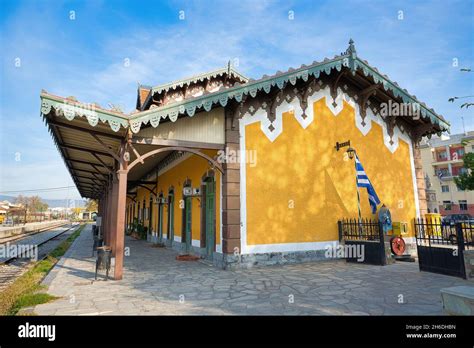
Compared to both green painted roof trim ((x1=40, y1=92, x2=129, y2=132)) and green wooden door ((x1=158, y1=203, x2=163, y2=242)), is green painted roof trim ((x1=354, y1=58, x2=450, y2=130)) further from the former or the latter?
green wooden door ((x1=158, y1=203, x2=163, y2=242))

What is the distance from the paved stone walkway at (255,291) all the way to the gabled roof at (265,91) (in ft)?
11.8

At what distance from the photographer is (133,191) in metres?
27.3

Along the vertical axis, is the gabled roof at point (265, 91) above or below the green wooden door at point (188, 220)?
above

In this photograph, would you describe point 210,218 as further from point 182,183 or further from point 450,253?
point 450,253

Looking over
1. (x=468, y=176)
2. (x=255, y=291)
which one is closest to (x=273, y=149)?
(x=255, y=291)

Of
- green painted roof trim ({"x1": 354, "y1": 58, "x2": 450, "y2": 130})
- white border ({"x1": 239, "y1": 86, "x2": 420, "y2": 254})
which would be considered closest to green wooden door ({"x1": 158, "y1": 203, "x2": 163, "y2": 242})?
white border ({"x1": 239, "y1": 86, "x2": 420, "y2": 254})

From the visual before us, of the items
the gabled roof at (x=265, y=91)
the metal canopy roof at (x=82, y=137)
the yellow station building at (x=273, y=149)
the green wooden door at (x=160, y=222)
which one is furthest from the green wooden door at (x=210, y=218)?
the green wooden door at (x=160, y=222)

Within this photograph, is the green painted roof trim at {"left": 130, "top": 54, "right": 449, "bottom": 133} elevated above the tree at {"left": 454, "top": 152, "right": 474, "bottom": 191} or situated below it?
above

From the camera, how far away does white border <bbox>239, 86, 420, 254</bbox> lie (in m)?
8.65

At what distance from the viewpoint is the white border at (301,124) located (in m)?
8.65

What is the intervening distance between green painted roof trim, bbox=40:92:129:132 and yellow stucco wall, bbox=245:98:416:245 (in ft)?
12.4

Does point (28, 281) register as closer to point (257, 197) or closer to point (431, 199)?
point (257, 197)

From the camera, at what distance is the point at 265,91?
852 cm

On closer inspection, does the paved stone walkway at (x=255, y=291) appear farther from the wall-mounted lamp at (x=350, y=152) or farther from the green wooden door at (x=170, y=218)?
the green wooden door at (x=170, y=218)
